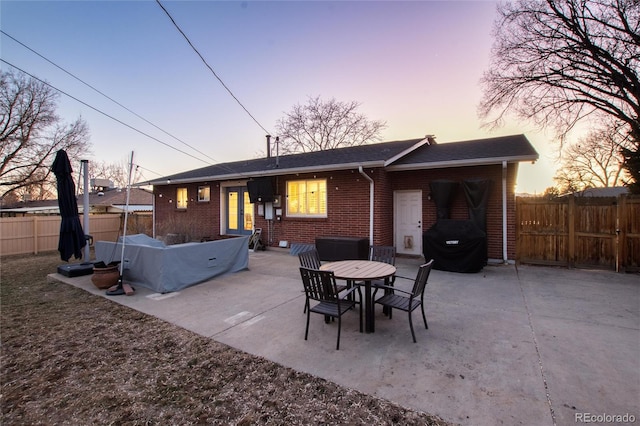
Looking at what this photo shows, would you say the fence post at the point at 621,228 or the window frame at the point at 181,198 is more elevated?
the window frame at the point at 181,198

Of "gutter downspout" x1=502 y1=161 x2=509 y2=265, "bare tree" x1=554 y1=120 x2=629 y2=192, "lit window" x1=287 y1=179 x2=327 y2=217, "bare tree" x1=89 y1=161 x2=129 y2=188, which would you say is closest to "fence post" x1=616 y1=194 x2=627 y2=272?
"gutter downspout" x1=502 y1=161 x2=509 y2=265

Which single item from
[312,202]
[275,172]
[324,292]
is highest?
[275,172]

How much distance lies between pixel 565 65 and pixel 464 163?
9.76 m

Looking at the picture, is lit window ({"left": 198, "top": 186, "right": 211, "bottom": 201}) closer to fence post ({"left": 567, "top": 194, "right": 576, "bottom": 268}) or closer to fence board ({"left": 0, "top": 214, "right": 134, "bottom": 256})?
fence board ({"left": 0, "top": 214, "right": 134, "bottom": 256})

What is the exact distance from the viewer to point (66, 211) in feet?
21.7

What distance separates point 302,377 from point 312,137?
24.2 m

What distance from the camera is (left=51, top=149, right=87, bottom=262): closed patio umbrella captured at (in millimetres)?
6508

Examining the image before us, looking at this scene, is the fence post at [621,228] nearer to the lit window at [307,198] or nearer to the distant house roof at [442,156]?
the distant house roof at [442,156]

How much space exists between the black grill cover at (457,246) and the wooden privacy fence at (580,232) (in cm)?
158

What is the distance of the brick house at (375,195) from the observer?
25.7 ft

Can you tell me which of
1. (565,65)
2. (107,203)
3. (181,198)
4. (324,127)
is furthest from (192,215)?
(107,203)

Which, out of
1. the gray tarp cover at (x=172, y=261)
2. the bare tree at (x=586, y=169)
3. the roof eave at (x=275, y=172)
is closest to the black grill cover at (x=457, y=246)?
the roof eave at (x=275, y=172)

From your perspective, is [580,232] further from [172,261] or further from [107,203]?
[107,203]

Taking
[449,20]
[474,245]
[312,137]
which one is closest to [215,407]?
[474,245]
